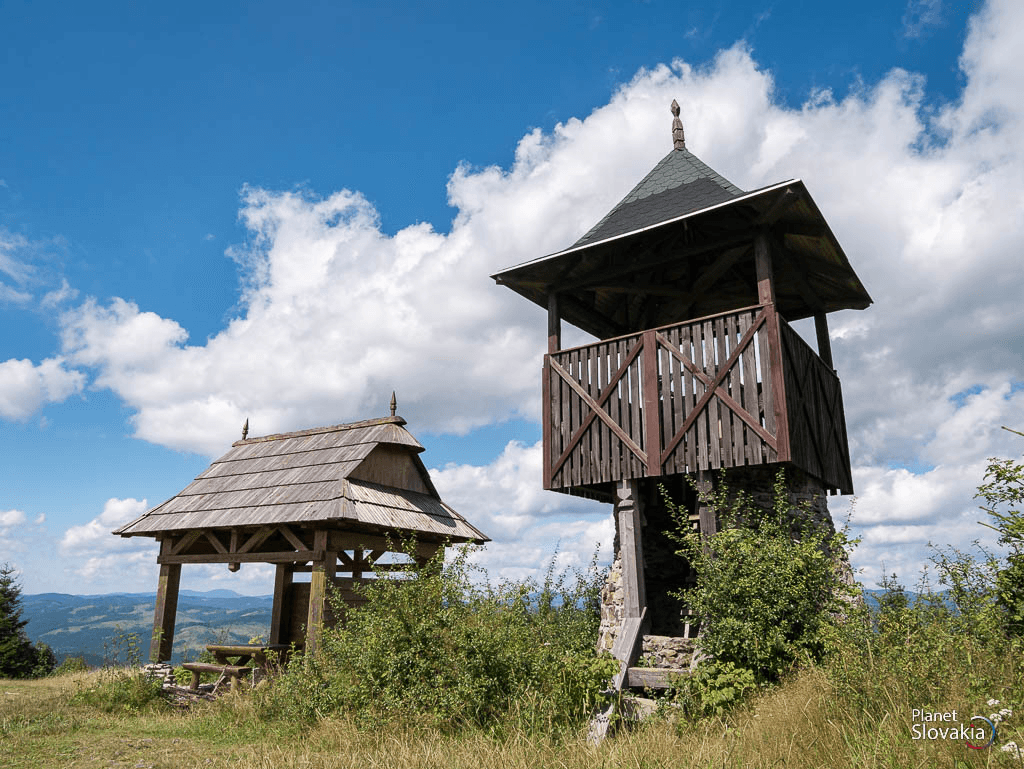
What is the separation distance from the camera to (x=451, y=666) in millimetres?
8266

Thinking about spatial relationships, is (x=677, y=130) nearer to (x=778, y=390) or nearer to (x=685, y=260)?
(x=685, y=260)

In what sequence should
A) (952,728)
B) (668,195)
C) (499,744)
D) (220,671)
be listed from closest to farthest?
(952,728), (499,744), (668,195), (220,671)

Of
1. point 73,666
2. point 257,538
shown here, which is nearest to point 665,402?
point 257,538

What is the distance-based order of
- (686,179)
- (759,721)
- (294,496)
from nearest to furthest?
1. (759,721)
2. (686,179)
3. (294,496)

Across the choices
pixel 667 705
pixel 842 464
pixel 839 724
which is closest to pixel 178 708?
pixel 667 705

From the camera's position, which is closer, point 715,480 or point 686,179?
point 715,480

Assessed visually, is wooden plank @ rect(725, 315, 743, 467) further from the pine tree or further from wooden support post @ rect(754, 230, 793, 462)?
the pine tree

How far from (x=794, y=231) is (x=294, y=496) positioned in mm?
10024

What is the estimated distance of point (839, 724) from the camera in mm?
5477

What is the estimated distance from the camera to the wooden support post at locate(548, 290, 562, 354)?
11984mm

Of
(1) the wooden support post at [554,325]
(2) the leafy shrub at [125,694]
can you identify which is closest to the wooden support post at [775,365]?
(1) the wooden support post at [554,325]

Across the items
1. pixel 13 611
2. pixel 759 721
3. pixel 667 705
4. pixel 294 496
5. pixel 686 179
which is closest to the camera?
pixel 759 721

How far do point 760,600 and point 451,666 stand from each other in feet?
12.1

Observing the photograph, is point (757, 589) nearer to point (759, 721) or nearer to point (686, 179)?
point (759, 721)
